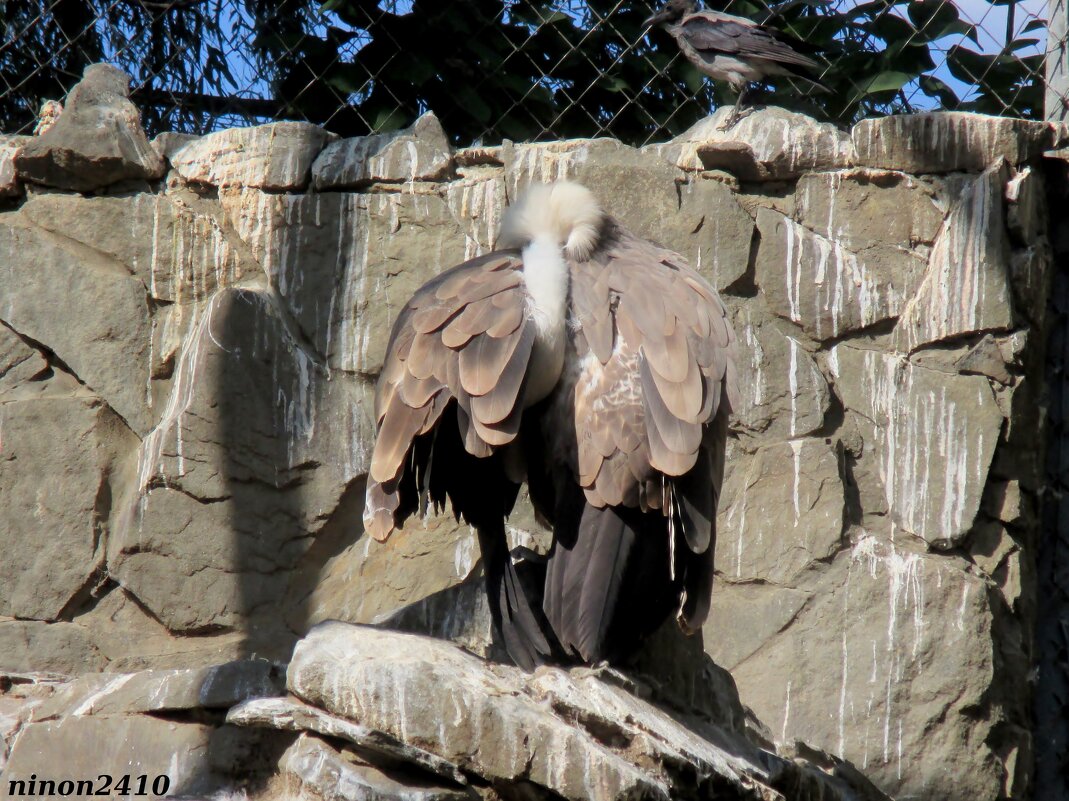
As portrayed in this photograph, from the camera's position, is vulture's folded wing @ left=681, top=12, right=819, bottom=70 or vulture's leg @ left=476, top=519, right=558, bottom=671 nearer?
vulture's leg @ left=476, top=519, right=558, bottom=671

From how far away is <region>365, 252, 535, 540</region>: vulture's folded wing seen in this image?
9.41 feet

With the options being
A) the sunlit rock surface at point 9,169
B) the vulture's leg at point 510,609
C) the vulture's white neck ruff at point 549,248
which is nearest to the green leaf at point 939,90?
the vulture's white neck ruff at point 549,248

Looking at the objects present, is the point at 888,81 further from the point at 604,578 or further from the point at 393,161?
the point at 604,578

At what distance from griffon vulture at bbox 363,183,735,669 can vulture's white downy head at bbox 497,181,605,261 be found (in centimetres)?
8

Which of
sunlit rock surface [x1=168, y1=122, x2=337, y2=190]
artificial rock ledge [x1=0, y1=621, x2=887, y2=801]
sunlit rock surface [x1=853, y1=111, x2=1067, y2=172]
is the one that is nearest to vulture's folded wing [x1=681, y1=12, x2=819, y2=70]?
sunlit rock surface [x1=853, y1=111, x2=1067, y2=172]

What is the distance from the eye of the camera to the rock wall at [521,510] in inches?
160

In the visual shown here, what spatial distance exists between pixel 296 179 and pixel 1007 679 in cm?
239

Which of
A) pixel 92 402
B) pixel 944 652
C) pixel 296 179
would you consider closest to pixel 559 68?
pixel 296 179

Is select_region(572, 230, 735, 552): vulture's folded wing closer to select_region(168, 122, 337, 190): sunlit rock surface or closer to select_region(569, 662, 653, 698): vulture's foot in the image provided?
select_region(569, 662, 653, 698): vulture's foot

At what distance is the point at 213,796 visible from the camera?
9.43 ft

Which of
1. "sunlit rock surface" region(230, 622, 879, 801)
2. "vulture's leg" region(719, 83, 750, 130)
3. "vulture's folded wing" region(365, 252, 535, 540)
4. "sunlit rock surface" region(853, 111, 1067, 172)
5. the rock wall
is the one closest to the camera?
"sunlit rock surface" region(230, 622, 879, 801)

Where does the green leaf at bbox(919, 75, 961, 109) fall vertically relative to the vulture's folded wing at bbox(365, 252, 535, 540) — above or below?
above

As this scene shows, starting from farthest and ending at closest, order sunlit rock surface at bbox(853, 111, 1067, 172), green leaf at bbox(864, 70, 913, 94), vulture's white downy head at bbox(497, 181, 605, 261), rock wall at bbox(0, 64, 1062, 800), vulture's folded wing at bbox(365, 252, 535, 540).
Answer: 1. green leaf at bbox(864, 70, 913, 94)
2. sunlit rock surface at bbox(853, 111, 1067, 172)
3. rock wall at bbox(0, 64, 1062, 800)
4. vulture's white downy head at bbox(497, 181, 605, 261)
5. vulture's folded wing at bbox(365, 252, 535, 540)

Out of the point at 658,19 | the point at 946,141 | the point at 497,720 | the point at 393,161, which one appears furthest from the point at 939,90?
the point at 497,720
